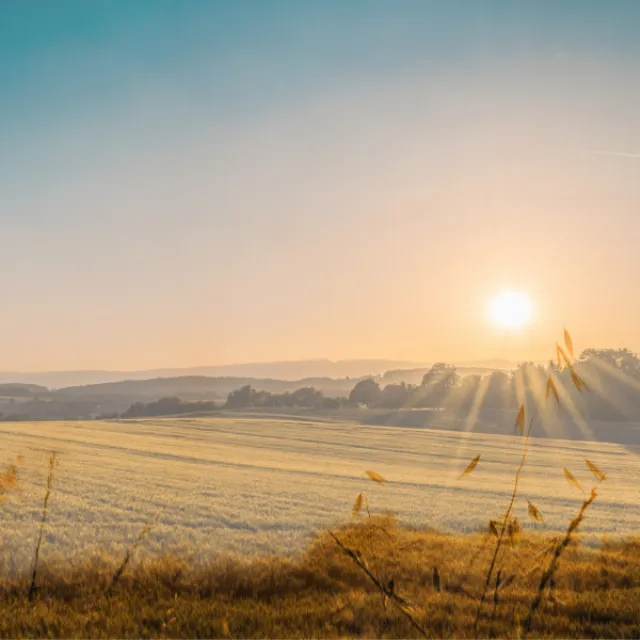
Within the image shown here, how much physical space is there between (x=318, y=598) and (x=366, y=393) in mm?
72515

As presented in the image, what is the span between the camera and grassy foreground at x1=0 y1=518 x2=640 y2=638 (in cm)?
418

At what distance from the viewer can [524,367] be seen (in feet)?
215

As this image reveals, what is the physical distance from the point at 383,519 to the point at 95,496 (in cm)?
766

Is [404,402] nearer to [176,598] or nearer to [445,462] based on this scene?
[445,462]

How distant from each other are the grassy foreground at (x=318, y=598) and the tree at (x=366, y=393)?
68.9 metres

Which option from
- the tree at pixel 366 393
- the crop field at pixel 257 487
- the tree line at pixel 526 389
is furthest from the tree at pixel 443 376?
the crop field at pixel 257 487

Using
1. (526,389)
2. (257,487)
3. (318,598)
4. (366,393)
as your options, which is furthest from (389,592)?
(366,393)

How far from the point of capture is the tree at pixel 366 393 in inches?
2990

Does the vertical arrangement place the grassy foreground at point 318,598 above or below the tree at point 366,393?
above

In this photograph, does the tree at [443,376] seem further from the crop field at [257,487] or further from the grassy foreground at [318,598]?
the grassy foreground at [318,598]

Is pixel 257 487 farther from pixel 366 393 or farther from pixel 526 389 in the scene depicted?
pixel 366 393

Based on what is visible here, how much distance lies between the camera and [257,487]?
62.7 feet

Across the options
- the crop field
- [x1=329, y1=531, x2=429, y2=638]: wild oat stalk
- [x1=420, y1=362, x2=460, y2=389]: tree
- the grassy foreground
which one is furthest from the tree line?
[x1=329, y1=531, x2=429, y2=638]: wild oat stalk

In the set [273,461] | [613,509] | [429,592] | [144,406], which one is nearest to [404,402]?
[144,406]
